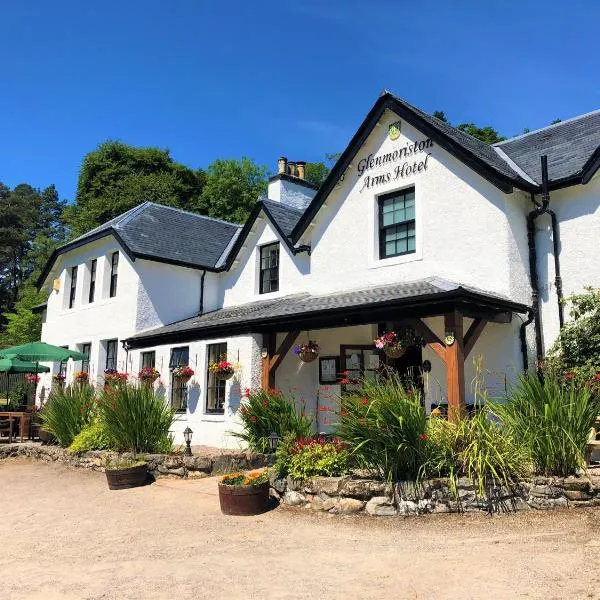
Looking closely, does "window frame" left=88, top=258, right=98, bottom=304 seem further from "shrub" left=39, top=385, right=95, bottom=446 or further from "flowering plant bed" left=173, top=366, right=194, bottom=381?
"flowering plant bed" left=173, top=366, right=194, bottom=381

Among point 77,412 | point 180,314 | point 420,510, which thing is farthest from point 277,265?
point 420,510

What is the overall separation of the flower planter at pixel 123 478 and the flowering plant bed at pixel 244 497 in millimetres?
2916

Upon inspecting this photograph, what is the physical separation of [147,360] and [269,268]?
15.3 feet

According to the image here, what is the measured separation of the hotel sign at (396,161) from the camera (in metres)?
13.2

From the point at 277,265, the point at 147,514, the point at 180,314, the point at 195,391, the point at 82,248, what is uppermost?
the point at 82,248

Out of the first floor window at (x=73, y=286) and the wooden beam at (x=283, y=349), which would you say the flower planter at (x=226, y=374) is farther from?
the first floor window at (x=73, y=286)

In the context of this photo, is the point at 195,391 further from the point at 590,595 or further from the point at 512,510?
the point at 590,595

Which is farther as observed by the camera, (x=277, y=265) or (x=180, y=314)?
(x=180, y=314)

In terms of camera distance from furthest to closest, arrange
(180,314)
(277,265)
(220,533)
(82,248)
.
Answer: (82,248), (180,314), (277,265), (220,533)

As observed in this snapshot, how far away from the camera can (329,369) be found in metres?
14.7

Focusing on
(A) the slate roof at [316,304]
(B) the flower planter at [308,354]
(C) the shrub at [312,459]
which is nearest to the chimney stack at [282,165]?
(A) the slate roof at [316,304]

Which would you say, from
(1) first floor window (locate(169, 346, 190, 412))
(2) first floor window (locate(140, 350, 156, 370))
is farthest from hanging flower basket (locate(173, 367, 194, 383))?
(2) first floor window (locate(140, 350, 156, 370))

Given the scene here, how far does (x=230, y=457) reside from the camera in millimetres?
11305

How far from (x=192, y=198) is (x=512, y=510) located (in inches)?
1477
